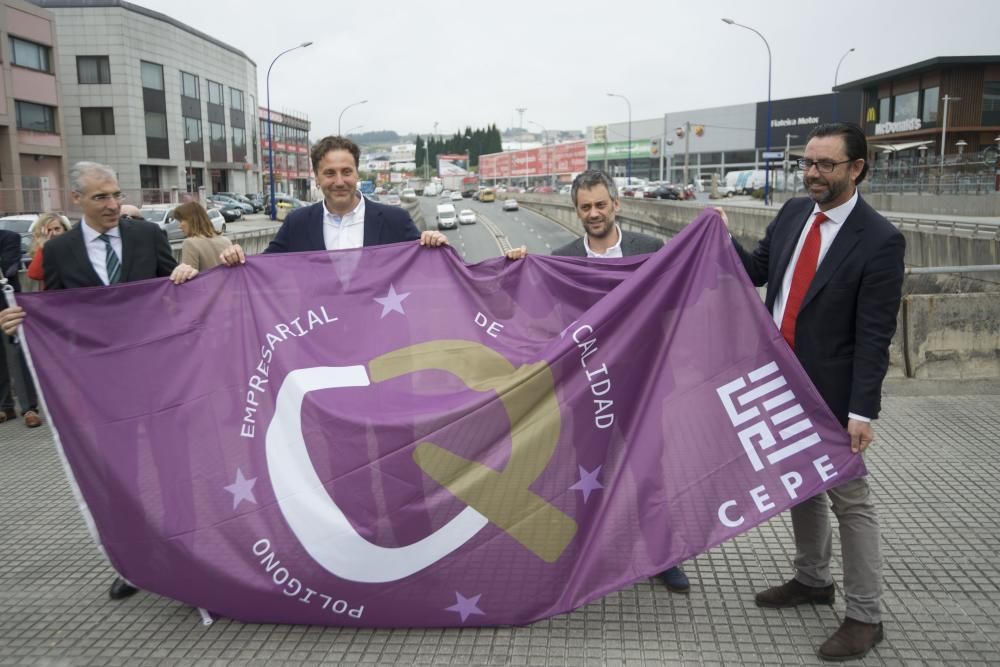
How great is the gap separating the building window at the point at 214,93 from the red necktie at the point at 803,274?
73.8m

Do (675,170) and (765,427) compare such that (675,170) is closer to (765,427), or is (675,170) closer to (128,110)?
(128,110)

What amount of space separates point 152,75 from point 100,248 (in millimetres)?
64419

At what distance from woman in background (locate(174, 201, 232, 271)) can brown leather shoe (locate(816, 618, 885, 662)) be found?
5.43 m

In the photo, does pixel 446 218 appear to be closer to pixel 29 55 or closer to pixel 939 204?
pixel 29 55

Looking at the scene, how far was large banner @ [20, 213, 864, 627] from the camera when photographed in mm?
3775

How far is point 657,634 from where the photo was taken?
12.5 feet

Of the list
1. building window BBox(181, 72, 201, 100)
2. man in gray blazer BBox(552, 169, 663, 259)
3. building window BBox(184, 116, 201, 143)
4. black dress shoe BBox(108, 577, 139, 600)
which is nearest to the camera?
black dress shoe BBox(108, 577, 139, 600)

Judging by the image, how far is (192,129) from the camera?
6656cm

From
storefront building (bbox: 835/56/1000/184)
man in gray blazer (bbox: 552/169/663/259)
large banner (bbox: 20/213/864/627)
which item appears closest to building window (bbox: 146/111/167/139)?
storefront building (bbox: 835/56/1000/184)

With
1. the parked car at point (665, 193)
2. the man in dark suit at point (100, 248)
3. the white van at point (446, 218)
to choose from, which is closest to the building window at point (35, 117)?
the white van at point (446, 218)

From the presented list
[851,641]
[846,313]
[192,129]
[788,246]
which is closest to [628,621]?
[851,641]

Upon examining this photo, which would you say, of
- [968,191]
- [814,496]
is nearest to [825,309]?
[814,496]

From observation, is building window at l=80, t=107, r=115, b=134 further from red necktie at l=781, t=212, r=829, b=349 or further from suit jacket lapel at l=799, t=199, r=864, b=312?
suit jacket lapel at l=799, t=199, r=864, b=312

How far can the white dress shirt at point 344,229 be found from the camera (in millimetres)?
4832
